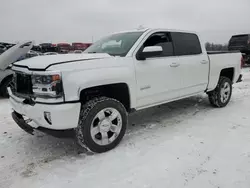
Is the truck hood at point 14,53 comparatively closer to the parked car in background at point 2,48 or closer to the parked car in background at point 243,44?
the parked car in background at point 2,48

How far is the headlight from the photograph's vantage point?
9.33 feet

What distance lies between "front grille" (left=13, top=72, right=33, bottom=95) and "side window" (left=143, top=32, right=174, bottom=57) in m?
2.09

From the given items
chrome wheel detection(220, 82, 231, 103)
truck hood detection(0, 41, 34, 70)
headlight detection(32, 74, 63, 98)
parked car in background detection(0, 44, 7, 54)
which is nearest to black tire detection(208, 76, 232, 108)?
chrome wheel detection(220, 82, 231, 103)

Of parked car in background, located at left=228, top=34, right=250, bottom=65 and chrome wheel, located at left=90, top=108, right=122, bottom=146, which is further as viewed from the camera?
parked car in background, located at left=228, top=34, right=250, bottom=65

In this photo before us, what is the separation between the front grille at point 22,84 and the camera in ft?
10.5

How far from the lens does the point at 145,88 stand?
12.5ft

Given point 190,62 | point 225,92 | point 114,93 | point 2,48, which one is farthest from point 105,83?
point 2,48

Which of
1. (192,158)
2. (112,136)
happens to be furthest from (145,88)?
(192,158)

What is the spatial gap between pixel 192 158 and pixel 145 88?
1.31 meters

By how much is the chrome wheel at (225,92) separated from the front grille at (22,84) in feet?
14.5

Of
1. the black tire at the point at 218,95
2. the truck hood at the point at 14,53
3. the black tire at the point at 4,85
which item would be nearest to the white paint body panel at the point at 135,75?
the black tire at the point at 218,95

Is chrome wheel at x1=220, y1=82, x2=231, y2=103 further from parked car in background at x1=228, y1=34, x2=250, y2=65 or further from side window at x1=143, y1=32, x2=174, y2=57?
parked car in background at x1=228, y1=34, x2=250, y2=65

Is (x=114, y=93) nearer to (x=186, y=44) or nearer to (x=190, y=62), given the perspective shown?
(x=190, y=62)

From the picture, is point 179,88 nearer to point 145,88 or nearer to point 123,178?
point 145,88
